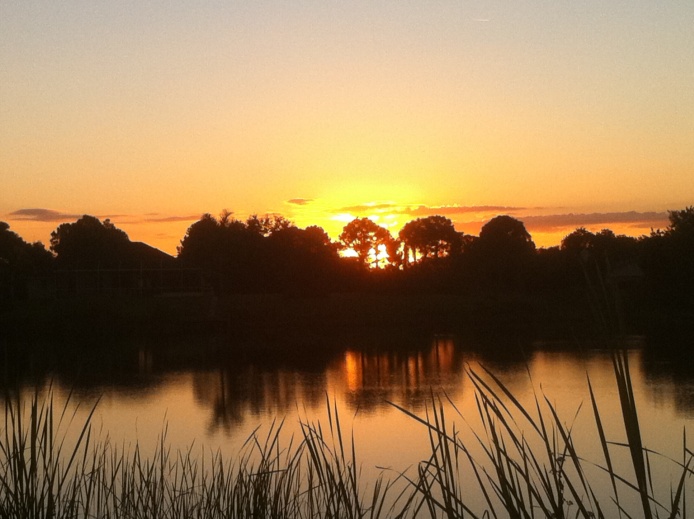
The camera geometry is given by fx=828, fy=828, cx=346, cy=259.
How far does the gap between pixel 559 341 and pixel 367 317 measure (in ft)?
41.6

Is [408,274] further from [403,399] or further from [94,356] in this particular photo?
[403,399]

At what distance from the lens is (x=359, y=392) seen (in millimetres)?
21891

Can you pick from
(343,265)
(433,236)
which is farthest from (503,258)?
(433,236)

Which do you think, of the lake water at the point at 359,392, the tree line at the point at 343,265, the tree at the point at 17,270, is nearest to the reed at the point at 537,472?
the lake water at the point at 359,392

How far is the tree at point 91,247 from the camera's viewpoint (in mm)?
46869

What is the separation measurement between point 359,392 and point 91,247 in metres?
38.3

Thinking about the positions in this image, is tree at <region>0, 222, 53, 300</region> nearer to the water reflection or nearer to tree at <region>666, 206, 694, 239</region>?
the water reflection

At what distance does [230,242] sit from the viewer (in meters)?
50.8

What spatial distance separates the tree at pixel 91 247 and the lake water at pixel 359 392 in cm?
1320

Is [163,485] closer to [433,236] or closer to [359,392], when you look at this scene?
[359,392]

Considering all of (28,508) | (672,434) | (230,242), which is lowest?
(672,434)

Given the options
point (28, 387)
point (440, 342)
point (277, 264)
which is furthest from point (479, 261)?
point (28, 387)

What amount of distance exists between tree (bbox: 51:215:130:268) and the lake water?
13.2 meters

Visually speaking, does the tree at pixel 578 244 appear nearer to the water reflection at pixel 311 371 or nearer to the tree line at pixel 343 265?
the water reflection at pixel 311 371
